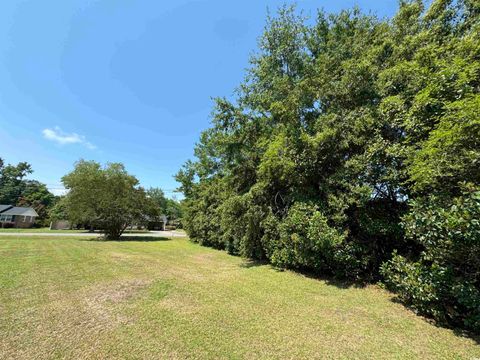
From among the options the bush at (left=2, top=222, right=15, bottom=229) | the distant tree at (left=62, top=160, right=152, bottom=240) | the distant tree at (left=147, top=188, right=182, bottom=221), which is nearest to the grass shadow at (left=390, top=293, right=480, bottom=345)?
the distant tree at (left=62, top=160, right=152, bottom=240)

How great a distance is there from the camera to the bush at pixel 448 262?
157 inches

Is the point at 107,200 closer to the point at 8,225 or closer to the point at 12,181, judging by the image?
the point at 8,225

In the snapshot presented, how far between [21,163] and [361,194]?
75.5 meters

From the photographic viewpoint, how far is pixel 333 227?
24.1ft

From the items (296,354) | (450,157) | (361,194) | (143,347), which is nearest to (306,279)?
(361,194)

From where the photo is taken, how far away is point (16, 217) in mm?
34188

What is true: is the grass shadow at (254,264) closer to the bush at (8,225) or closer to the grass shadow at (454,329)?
the grass shadow at (454,329)

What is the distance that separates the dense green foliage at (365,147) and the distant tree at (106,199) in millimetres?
11746

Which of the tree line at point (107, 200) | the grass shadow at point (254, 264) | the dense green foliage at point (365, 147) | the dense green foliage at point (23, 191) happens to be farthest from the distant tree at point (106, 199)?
the dense green foliage at point (23, 191)

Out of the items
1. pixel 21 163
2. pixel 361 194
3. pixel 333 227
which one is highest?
pixel 21 163

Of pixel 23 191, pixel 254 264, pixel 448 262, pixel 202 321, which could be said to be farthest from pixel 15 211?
pixel 448 262

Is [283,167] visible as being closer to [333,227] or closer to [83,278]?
[333,227]

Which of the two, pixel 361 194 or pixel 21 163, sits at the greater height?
pixel 21 163

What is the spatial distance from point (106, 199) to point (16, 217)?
27.4 metres
